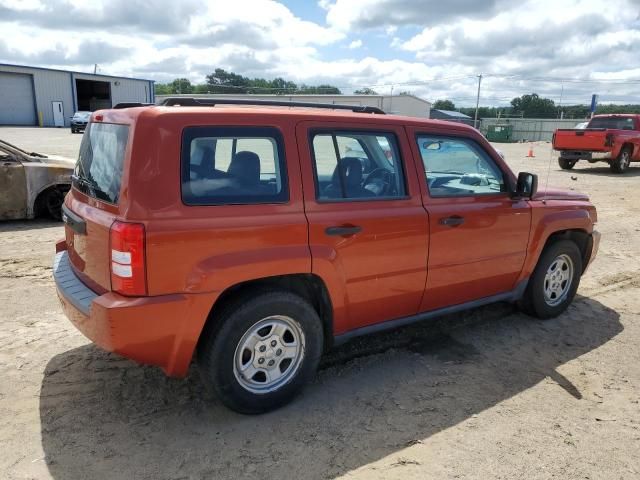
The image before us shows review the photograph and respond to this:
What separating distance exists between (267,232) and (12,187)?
643 cm

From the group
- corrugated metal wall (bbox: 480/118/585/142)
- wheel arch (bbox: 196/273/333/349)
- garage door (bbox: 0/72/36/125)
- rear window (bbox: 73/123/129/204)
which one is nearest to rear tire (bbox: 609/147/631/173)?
wheel arch (bbox: 196/273/333/349)

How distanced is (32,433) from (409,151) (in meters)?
2.95

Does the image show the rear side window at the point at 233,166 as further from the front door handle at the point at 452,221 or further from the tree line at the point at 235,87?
the tree line at the point at 235,87

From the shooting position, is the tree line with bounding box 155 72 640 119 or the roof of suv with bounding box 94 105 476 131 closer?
the roof of suv with bounding box 94 105 476 131

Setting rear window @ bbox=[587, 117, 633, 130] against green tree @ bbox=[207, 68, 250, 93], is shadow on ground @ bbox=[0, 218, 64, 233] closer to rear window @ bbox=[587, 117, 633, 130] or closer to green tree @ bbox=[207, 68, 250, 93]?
rear window @ bbox=[587, 117, 633, 130]

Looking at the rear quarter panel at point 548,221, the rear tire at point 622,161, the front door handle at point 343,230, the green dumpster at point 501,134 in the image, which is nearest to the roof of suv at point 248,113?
Result: the front door handle at point 343,230

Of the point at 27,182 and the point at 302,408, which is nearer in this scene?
the point at 302,408

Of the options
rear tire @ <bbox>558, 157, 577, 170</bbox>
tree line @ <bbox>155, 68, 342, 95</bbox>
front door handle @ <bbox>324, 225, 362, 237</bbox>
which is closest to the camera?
front door handle @ <bbox>324, 225, 362, 237</bbox>

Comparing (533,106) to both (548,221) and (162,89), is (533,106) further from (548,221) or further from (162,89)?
(548,221)

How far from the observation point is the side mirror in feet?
13.1

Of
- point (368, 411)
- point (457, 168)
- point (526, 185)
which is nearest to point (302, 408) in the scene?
point (368, 411)

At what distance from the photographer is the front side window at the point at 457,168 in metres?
3.69

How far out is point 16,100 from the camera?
3922 cm

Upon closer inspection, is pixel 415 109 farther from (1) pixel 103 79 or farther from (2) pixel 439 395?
(2) pixel 439 395
